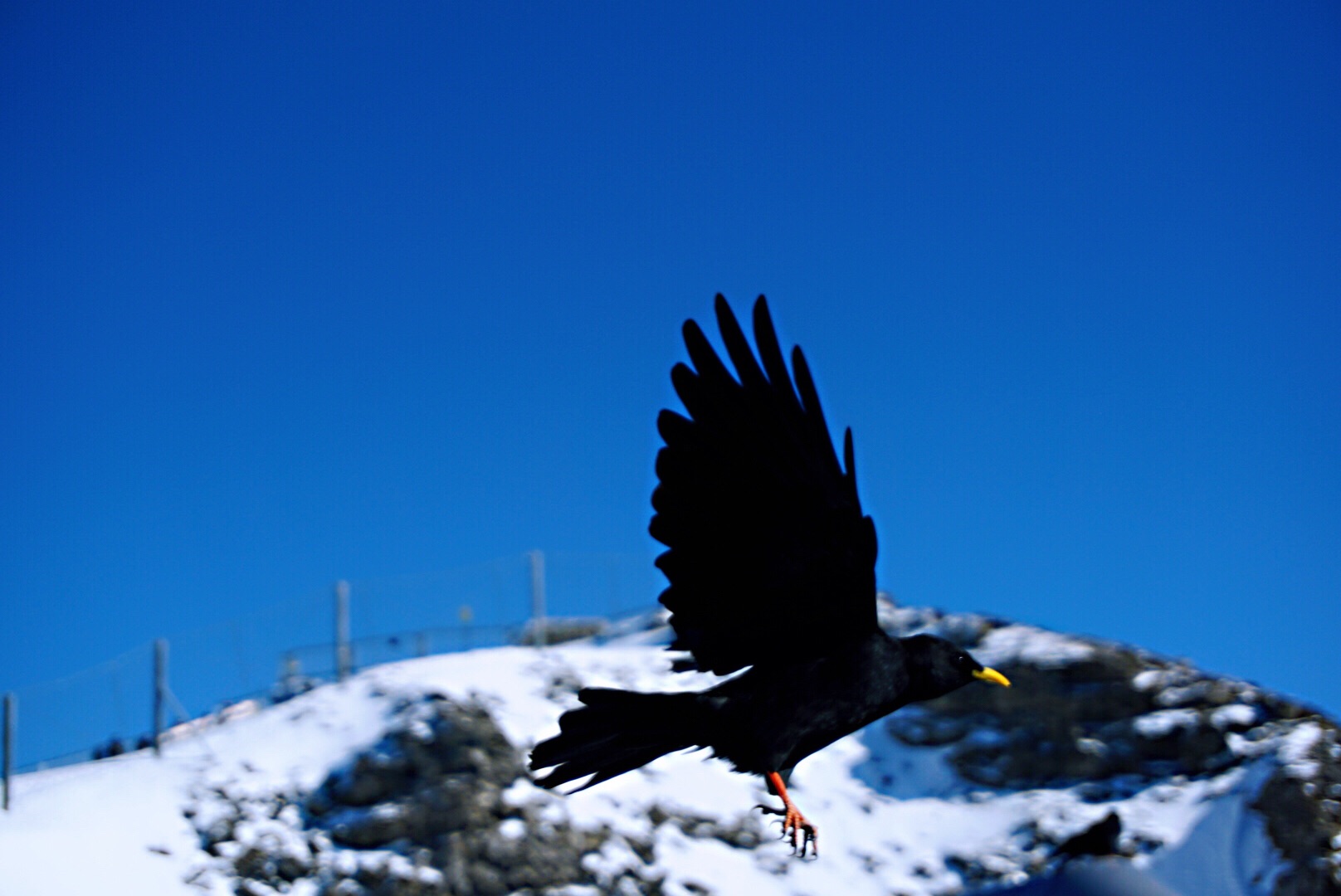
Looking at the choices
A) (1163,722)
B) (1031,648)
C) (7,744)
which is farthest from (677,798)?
(7,744)

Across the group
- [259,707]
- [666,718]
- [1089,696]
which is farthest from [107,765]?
[666,718]

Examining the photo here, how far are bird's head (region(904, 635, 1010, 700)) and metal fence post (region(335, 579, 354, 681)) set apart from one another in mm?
19096

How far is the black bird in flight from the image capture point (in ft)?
13.7

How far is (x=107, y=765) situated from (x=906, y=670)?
18082 millimetres

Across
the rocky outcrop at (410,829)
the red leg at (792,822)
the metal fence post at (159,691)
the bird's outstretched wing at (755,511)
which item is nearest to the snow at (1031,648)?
the rocky outcrop at (410,829)

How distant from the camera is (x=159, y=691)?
20203 millimetres

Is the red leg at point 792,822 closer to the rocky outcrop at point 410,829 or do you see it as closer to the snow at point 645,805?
the snow at point 645,805

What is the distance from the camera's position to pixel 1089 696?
22641mm

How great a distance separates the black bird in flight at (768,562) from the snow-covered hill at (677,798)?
1442 cm

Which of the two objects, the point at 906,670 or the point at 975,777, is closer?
the point at 906,670

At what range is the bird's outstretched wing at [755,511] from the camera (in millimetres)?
4227

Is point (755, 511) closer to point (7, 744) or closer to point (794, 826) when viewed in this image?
point (794, 826)

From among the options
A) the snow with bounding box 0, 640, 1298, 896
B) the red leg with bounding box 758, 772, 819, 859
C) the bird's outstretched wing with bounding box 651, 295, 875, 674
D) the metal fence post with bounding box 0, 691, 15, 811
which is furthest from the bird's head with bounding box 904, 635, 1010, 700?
the metal fence post with bounding box 0, 691, 15, 811

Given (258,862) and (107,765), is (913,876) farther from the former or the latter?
(107,765)
